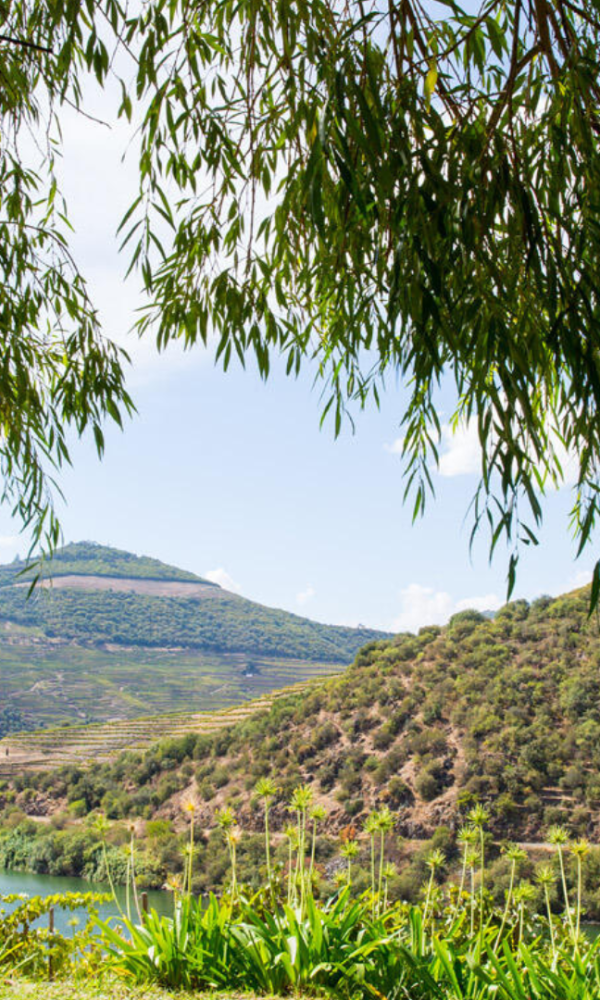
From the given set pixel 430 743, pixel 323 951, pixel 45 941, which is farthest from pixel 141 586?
pixel 323 951

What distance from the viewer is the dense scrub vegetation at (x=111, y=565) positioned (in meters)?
67.8

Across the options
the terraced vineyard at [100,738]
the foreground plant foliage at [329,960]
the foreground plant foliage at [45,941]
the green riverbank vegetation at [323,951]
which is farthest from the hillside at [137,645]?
the foreground plant foliage at [329,960]

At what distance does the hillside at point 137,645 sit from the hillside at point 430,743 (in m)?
19.5

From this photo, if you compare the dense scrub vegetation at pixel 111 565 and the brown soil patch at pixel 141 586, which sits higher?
the dense scrub vegetation at pixel 111 565

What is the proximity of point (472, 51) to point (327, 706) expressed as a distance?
22.0 metres

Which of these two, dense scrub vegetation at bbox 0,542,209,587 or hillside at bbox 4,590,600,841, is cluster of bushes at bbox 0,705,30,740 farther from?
dense scrub vegetation at bbox 0,542,209,587

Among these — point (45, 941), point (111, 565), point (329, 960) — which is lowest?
point (45, 941)

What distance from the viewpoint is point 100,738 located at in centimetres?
3403

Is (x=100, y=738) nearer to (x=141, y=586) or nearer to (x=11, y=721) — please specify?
(x=11, y=721)

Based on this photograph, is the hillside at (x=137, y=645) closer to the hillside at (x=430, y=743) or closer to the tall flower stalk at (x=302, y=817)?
the hillside at (x=430, y=743)

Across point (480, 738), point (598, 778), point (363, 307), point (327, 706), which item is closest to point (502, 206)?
point (363, 307)

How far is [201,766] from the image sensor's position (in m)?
23.4

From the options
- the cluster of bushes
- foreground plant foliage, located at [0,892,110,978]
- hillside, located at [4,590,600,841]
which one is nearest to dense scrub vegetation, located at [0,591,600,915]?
hillside, located at [4,590,600,841]

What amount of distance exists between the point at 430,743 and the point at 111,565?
176 ft
